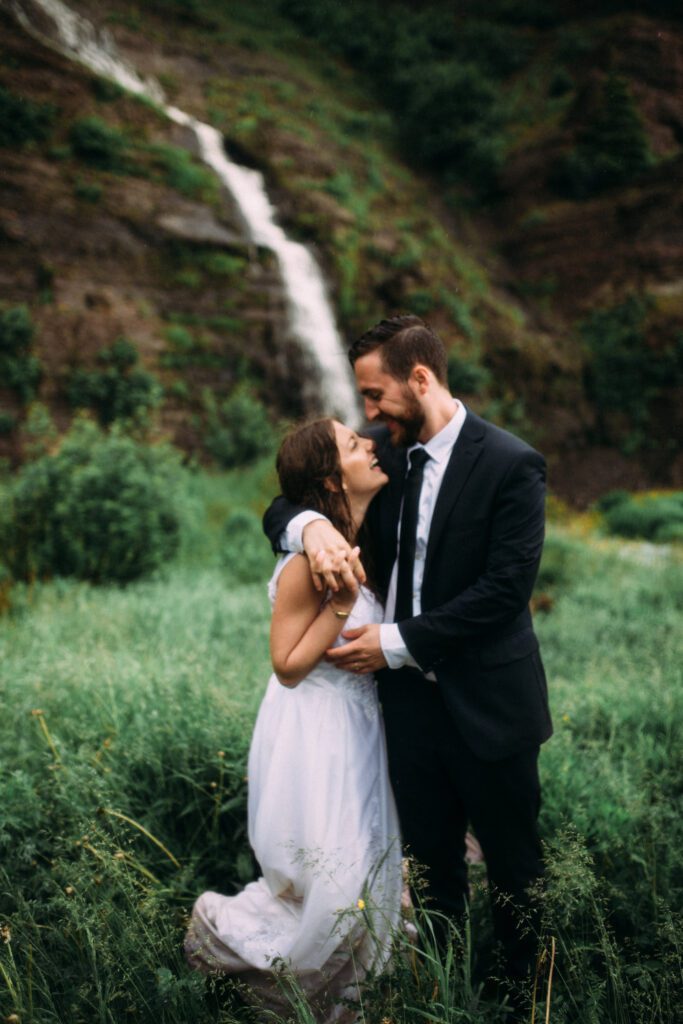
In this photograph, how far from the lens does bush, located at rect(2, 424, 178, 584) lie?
788cm

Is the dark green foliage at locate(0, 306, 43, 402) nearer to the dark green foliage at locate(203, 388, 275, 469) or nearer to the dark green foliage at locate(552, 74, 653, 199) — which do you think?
the dark green foliage at locate(203, 388, 275, 469)

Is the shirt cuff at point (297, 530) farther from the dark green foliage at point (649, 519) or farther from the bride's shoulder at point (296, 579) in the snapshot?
the dark green foliage at point (649, 519)

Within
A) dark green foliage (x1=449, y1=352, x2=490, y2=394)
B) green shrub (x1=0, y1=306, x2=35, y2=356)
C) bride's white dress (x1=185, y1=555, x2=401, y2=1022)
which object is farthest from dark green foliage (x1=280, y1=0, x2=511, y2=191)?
bride's white dress (x1=185, y1=555, x2=401, y2=1022)

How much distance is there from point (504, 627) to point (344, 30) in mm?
39061

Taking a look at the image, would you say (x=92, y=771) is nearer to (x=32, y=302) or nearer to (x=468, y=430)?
(x=468, y=430)

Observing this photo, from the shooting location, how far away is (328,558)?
2254 millimetres

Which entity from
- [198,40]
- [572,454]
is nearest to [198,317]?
[572,454]

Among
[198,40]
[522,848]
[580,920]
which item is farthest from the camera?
[198,40]

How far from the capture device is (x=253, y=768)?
268 centimetres

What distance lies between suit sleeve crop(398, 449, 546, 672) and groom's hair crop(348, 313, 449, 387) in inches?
20.2

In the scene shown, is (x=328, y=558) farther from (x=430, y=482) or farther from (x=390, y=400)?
(x=390, y=400)

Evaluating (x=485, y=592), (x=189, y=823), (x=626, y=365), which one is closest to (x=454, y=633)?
(x=485, y=592)

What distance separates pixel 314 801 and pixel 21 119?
1849cm

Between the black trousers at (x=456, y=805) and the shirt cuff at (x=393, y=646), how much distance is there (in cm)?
21
